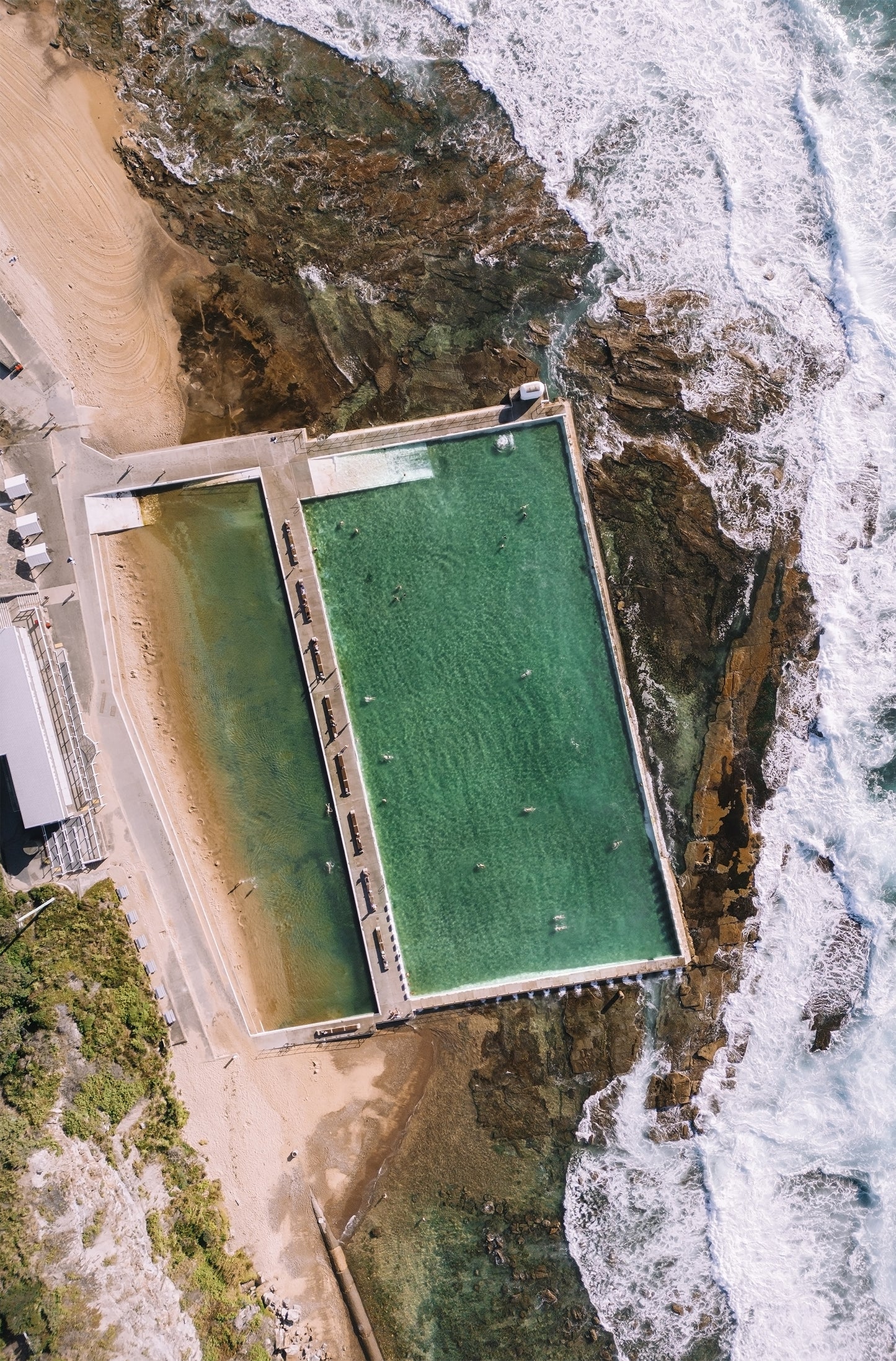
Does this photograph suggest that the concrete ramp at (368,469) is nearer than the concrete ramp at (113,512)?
No

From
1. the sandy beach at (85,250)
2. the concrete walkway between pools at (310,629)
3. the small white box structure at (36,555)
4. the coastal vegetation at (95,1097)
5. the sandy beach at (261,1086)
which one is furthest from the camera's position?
the sandy beach at (261,1086)

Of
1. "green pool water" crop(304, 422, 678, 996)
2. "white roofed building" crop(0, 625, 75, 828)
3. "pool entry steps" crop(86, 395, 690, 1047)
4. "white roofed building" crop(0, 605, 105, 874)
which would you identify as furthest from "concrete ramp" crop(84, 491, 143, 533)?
"green pool water" crop(304, 422, 678, 996)

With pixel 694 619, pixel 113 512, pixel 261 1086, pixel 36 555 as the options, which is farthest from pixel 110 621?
pixel 694 619

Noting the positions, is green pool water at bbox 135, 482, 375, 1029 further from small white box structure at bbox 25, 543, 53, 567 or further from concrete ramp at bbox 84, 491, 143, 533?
small white box structure at bbox 25, 543, 53, 567

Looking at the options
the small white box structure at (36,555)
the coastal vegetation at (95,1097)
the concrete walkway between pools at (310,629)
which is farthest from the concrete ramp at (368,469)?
the coastal vegetation at (95,1097)

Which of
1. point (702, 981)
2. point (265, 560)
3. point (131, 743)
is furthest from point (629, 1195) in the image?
point (265, 560)

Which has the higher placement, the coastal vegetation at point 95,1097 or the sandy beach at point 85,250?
the sandy beach at point 85,250

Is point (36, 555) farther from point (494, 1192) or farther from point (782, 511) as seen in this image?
point (494, 1192)

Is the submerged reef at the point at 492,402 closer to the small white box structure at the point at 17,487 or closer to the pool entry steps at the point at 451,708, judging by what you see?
the pool entry steps at the point at 451,708

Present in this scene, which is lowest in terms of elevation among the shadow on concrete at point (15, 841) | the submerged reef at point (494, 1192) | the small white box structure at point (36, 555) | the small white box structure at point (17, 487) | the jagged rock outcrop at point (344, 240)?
the submerged reef at point (494, 1192)
